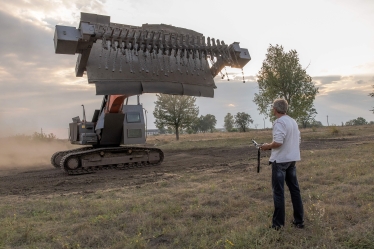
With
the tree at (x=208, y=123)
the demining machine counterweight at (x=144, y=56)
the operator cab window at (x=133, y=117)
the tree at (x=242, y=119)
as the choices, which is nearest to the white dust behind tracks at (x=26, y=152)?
the operator cab window at (x=133, y=117)

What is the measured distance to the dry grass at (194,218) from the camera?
4.60 metres

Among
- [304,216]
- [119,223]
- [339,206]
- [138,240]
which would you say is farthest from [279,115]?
[119,223]

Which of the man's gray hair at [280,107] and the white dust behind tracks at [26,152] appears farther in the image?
the white dust behind tracks at [26,152]

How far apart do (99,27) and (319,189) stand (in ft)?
23.3

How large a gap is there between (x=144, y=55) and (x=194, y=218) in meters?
5.54

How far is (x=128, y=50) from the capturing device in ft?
30.3

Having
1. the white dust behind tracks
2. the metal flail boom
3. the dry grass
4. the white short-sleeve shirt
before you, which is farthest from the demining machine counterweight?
the white dust behind tracks

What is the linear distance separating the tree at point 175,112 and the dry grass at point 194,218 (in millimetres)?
Answer: 31143

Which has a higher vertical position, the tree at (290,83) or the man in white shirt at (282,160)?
the tree at (290,83)

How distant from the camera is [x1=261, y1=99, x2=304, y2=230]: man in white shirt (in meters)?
4.89

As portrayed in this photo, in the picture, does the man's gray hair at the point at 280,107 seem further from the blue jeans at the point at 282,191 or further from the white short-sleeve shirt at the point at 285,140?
the blue jeans at the point at 282,191

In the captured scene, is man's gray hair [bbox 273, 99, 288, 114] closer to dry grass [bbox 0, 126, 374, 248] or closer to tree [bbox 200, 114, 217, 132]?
dry grass [bbox 0, 126, 374, 248]

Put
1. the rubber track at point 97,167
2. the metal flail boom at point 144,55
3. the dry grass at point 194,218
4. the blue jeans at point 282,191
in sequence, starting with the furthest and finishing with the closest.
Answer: the rubber track at point 97,167 < the metal flail boom at point 144,55 < the blue jeans at point 282,191 < the dry grass at point 194,218

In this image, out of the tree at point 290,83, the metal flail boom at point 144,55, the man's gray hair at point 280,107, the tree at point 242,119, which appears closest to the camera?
the man's gray hair at point 280,107
